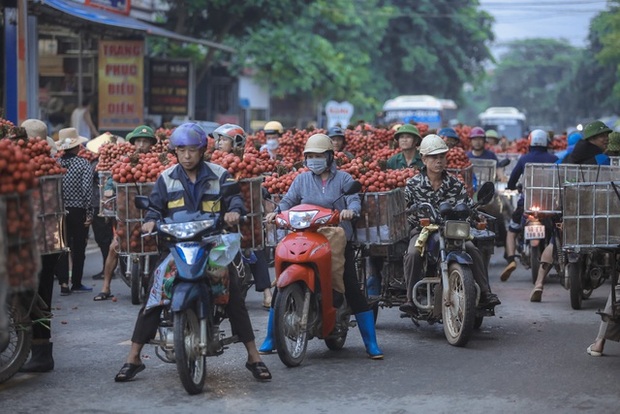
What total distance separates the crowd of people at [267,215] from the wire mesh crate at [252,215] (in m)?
0.37

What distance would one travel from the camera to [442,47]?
210ft

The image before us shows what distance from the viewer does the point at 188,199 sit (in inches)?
331

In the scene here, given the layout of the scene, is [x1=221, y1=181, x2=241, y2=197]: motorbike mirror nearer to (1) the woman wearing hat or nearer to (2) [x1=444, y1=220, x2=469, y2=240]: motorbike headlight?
(2) [x1=444, y1=220, x2=469, y2=240]: motorbike headlight

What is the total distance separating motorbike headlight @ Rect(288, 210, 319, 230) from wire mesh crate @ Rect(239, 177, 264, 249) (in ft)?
2.72

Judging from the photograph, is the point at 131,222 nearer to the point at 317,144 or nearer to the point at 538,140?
the point at 317,144

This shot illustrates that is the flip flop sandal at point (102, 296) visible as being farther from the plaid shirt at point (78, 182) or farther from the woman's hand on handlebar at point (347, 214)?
the woman's hand on handlebar at point (347, 214)

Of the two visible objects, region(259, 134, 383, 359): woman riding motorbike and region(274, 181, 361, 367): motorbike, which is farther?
region(259, 134, 383, 359): woman riding motorbike

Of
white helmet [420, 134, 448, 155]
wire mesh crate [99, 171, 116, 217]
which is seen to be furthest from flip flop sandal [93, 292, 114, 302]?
white helmet [420, 134, 448, 155]

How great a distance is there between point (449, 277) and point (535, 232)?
155 inches

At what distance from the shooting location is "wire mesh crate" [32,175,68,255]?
8930 millimetres

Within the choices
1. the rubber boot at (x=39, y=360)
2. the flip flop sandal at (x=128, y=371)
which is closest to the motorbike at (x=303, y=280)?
the flip flop sandal at (x=128, y=371)

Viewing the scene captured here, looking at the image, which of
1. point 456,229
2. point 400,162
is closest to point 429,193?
point 456,229

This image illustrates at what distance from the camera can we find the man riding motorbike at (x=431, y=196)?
412 inches

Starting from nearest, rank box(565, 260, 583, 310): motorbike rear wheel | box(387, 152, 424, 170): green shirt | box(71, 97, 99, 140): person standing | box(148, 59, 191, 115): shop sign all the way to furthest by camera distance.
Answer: box(565, 260, 583, 310): motorbike rear wheel, box(387, 152, 424, 170): green shirt, box(71, 97, 99, 140): person standing, box(148, 59, 191, 115): shop sign
